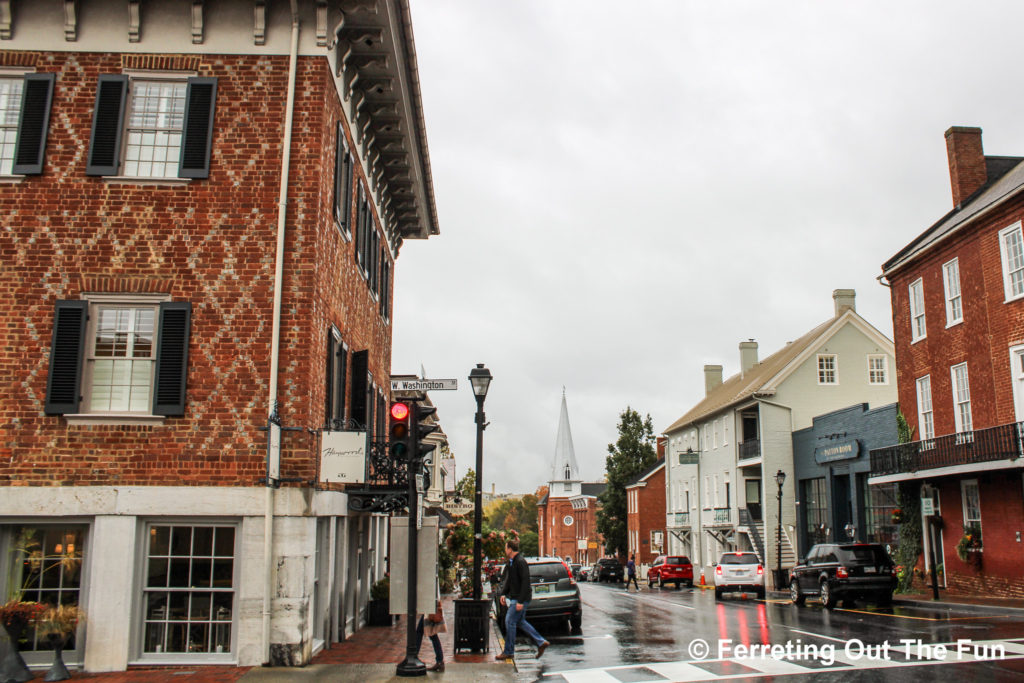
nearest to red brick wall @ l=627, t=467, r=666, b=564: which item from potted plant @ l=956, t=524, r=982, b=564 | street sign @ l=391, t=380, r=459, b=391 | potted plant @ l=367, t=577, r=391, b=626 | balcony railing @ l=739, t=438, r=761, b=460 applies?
balcony railing @ l=739, t=438, r=761, b=460

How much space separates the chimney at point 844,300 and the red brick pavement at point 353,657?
29359 millimetres

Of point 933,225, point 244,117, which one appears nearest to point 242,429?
point 244,117

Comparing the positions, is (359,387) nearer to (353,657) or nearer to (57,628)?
(353,657)

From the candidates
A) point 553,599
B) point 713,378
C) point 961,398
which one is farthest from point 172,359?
point 713,378

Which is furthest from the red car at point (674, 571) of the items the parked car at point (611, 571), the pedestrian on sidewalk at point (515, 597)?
the pedestrian on sidewalk at point (515, 597)

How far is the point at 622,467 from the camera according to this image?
68.2 m

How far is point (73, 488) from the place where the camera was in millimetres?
12164

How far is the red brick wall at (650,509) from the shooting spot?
64188 millimetres

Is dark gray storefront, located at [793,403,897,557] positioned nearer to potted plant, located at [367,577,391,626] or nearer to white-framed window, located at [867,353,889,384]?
white-framed window, located at [867,353,889,384]

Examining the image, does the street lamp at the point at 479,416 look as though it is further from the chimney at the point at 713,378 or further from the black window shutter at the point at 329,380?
the chimney at the point at 713,378

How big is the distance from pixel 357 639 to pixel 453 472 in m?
38.5

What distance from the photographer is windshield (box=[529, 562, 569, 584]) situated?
63.1ft

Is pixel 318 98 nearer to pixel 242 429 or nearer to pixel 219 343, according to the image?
pixel 219 343

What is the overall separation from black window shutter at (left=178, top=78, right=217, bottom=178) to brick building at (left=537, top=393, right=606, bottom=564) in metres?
92.9
